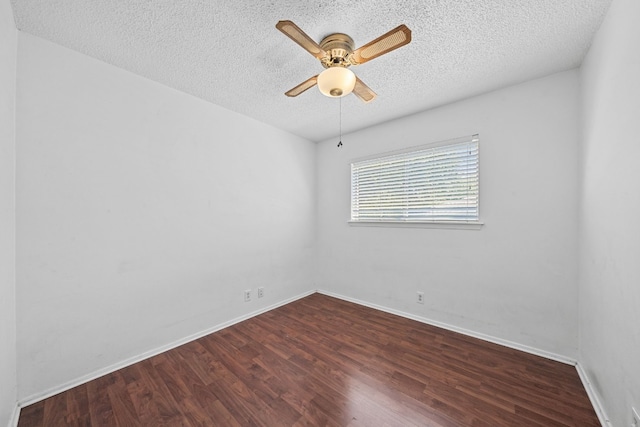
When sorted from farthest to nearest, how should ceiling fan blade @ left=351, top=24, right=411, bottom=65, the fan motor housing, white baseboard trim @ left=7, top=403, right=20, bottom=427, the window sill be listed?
1. the window sill
2. the fan motor housing
3. white baseboard trim @ left=7, top=403, right=20, bottom=427
4. ceiling fan blade @ left=351, top=24, right=411, bottom=65

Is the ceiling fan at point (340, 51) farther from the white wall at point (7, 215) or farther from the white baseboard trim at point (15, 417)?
the white baseboard trim at point (15, 417)

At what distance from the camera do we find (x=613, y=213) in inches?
52.8

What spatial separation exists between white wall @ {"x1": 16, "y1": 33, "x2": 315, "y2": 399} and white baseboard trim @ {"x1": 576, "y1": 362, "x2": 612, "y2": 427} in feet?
9.76

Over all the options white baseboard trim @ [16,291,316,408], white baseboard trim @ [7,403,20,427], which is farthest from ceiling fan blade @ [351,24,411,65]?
white baseboard trim @ [7,403,20,427]

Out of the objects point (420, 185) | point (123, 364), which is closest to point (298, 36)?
point (420, 185)

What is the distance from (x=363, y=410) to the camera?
1521 mm

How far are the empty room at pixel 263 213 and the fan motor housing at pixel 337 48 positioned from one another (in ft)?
0.05

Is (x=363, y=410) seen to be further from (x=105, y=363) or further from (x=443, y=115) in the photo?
(x=443, y=115)

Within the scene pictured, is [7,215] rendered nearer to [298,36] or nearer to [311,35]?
[298,36]

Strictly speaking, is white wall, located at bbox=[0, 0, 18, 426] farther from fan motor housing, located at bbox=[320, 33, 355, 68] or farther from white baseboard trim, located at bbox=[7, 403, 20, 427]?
fan motor housing, located at bbox=[320, 33, 355, 68]

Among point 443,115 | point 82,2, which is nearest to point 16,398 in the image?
point 82,2

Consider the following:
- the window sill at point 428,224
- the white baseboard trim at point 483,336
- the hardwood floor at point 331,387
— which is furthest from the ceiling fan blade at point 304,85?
the white baseboard trim at point 483,336

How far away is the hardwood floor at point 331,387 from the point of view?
1.46 meters

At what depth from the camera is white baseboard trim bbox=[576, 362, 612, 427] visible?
139cm
